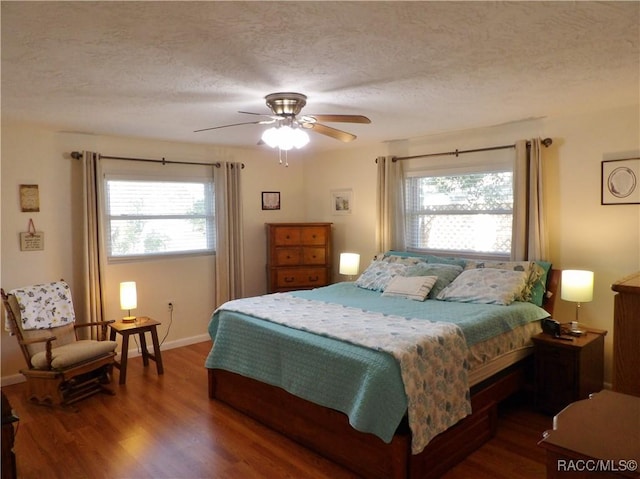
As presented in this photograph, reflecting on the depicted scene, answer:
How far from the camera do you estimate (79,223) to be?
13.8 feet

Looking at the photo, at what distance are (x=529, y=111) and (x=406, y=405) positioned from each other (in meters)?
2.59

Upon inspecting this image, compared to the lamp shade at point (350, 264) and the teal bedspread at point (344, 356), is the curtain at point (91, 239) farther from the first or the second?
the lamp shade at point (350, 264)

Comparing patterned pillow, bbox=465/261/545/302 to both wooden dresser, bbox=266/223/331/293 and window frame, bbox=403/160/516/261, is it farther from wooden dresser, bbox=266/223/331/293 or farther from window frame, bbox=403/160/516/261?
wooden dresser, bbox=266/223/331/293

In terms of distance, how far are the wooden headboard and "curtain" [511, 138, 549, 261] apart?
0.57ft

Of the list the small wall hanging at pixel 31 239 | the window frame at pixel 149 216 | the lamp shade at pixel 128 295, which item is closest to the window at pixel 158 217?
the window frame at pixel 149 216

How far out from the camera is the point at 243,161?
17.5 ft

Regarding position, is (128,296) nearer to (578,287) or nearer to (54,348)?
(54,348)

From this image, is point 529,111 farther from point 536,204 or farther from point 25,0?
point 25,0

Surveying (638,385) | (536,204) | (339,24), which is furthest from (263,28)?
(536,204)

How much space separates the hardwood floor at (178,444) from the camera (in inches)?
98.4

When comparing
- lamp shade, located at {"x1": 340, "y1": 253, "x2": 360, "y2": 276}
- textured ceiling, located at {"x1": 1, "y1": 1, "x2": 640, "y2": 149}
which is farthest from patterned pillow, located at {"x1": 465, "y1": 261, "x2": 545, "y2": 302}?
lamp shade, located at {"x1": 340, "y1": 253, "x2": 360, "y2": 276}

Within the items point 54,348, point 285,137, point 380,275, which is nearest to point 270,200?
point 380,275

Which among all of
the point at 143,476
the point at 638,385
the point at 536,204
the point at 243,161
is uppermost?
the point at 243,161

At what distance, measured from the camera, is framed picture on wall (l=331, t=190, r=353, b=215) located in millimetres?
5367
